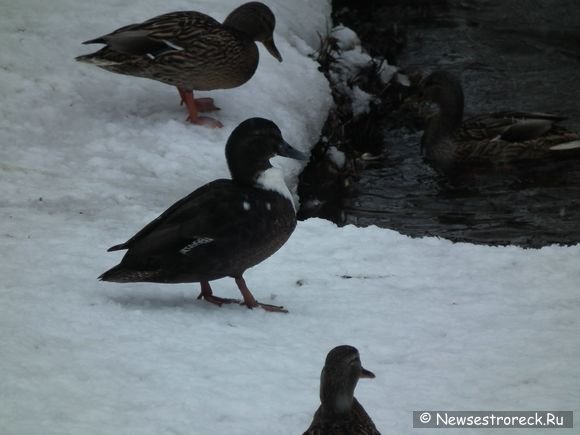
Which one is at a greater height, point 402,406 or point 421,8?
point 402,406

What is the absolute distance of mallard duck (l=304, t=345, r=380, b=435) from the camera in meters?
3.67

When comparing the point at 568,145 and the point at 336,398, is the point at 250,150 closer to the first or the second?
the point at 336,398

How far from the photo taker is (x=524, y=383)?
194 inches

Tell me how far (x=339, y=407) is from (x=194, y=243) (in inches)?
78.4

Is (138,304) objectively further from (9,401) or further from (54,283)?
(9,401)

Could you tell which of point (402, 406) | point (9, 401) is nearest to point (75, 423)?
point (9, 401)

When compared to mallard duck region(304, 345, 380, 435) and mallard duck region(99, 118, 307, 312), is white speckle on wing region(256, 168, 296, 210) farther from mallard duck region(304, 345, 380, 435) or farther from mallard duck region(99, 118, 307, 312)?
mallard duck region(304, 345, 380, 435)

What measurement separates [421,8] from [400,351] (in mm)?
9385

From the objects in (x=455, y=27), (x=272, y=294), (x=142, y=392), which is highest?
(x=142, y=392)

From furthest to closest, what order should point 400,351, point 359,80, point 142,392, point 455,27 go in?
Result: 1. point 455,27
2. point 359,80
3. point 400,351
4. point 142,392

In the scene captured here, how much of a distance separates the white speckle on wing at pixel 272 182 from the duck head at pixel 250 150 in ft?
0.08

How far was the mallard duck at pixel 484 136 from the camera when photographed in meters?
9.71

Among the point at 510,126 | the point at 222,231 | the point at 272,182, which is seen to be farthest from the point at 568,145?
the point at 222,231

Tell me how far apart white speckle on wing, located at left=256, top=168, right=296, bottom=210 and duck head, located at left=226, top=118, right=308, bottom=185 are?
0.02m
